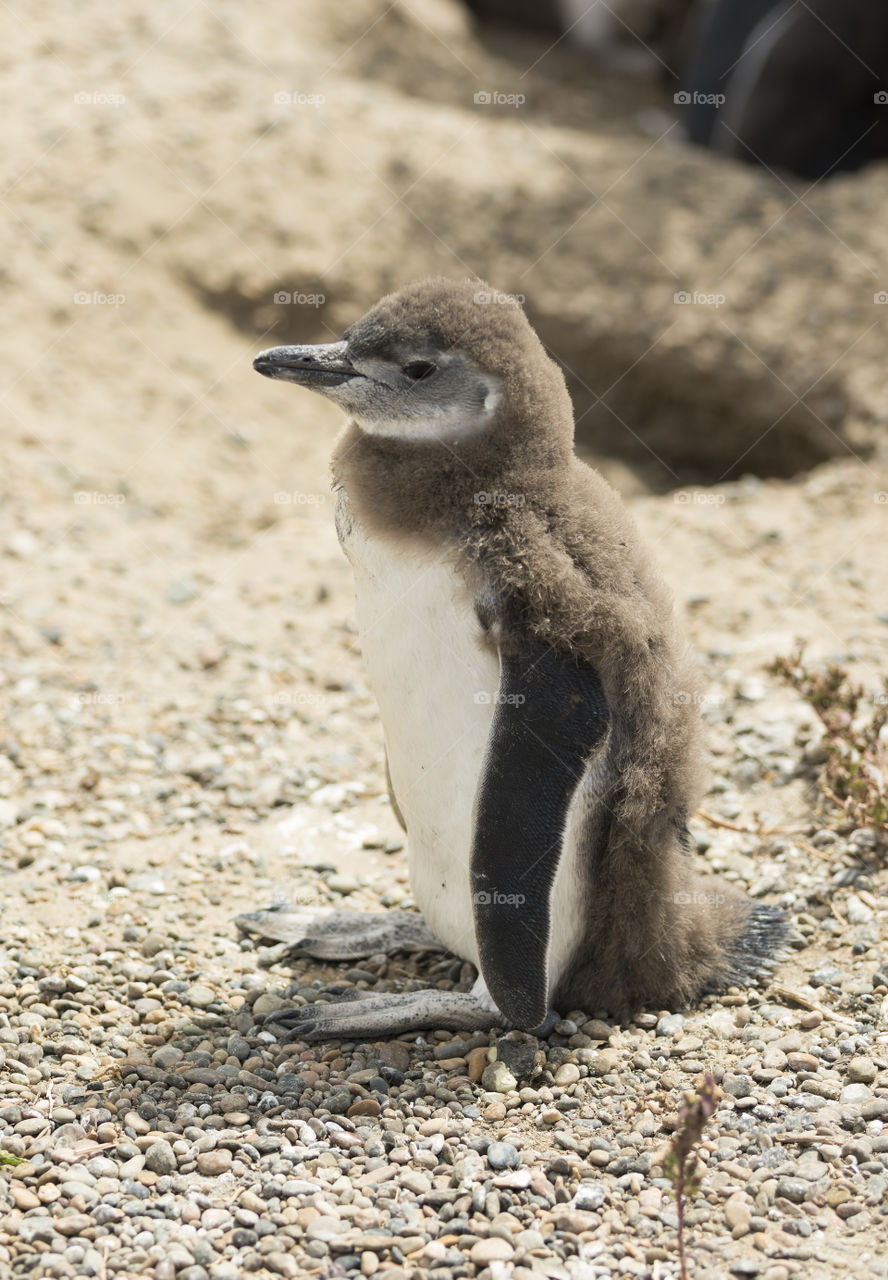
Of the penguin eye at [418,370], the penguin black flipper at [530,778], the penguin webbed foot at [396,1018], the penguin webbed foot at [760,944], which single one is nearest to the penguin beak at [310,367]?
the penguin eye at [418,370]

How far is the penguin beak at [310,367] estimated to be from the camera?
3.05 metres

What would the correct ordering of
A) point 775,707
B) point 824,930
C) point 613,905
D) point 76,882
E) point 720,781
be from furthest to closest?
1. point 775,707
2. point 720,781
3. point 76,882
4. point 824,930
5. point 613,905

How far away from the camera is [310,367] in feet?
10.0

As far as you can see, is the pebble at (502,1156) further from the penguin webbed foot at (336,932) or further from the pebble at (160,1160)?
the penguin webbed foot at (336,932)

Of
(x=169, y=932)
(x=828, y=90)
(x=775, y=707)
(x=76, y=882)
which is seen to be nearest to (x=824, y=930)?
(x=775, y=707)

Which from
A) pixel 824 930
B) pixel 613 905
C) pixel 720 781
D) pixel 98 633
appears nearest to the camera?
pixel 613 905

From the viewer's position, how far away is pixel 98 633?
18.3 ft

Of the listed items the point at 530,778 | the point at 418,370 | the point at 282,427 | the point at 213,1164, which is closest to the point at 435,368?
the point at 418,370

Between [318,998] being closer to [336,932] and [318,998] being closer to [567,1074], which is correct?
[336,932]

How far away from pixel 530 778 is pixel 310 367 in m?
1.09

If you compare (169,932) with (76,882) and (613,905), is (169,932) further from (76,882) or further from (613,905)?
(613,905)

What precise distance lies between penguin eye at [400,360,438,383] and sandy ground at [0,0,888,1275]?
69.2 inches

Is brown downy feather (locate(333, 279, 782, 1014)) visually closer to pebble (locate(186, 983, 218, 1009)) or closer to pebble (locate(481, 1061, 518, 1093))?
pebble (locate(481, 1061, 518, 1093))

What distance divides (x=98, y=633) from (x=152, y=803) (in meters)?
1.23
